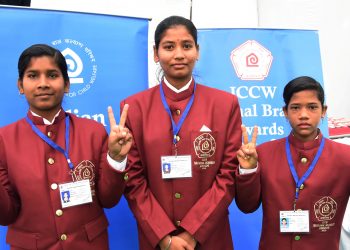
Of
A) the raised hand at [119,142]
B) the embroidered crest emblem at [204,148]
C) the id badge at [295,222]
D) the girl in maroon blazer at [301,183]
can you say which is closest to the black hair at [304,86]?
the girl in maroon blazer at [301,183]

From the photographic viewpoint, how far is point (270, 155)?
2051 millimetres

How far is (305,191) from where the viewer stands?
75.7 inches

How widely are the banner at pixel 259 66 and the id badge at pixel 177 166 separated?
3.93 ft

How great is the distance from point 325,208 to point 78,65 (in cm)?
180

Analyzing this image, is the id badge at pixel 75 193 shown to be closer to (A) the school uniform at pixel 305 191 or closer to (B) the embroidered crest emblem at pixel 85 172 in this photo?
(B) the embroidered crest emblem at pixel 85 172

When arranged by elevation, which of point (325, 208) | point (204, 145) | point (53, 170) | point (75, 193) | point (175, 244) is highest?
point (204, 145)

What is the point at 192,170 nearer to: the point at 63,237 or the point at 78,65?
the point at 63,237

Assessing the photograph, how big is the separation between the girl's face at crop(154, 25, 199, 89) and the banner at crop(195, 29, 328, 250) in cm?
106

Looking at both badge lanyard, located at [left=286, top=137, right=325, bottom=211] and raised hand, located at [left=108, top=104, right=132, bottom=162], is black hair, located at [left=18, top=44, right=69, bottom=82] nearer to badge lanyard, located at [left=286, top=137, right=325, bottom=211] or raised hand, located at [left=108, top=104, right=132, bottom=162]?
raised hand, located at [left=108, top=104, right=132, bottom=162]

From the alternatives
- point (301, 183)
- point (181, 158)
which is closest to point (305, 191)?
point (301, 183)

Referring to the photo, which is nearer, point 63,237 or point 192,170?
point 63,237

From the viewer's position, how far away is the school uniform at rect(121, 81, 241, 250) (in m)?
1.88

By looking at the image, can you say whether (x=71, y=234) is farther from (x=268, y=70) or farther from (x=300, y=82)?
(x=268, y=70)

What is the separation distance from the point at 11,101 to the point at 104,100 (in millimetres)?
606
